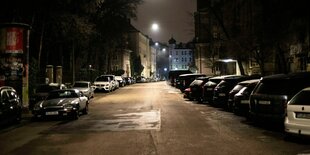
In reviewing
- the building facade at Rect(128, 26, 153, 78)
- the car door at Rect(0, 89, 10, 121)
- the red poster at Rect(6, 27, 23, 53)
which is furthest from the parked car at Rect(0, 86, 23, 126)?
the building facade at Rect(128, 26, 153, 78)

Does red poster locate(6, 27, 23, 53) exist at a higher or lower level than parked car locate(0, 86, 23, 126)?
higher

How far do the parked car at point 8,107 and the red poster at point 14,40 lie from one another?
14.2 ft

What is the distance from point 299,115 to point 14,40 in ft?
50.6

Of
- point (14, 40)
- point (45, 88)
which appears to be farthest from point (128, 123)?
point (45, 88)

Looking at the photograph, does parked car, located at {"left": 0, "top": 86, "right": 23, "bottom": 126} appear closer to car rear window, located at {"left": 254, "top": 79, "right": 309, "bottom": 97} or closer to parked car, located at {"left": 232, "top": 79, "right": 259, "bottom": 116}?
parked car, located at {"left": 232, "top": 79, "right": 259, "bottom": 116}

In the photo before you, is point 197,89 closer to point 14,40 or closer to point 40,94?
point 40,94

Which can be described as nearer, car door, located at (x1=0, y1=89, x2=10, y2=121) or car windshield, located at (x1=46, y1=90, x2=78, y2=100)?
car door, located at (x1=0, y1=89, x2=10, y2=121)

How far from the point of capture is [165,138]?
41.5 feet

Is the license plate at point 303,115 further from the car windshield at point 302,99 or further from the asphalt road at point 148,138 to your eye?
the asphalt road at point 148,138

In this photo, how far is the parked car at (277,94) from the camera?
536 inches

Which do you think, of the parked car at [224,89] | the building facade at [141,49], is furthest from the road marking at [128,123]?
the building facade at [141,49]

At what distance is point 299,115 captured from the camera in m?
11.6

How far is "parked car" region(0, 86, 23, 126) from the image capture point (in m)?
16.7

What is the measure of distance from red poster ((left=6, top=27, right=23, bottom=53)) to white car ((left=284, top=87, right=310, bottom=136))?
1499 cm
